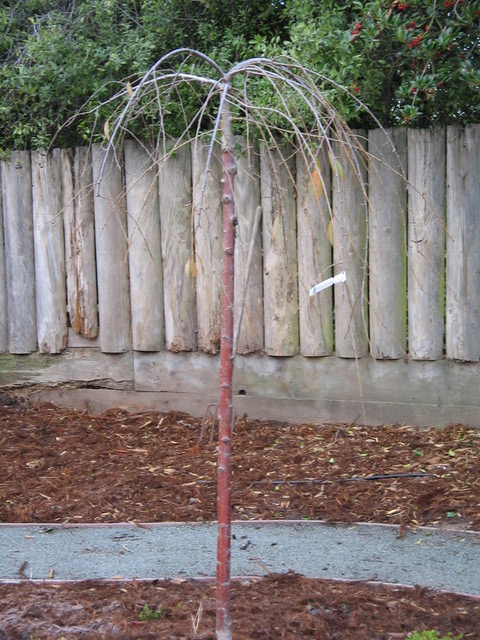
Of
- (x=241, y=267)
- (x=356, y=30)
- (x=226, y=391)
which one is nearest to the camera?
(x=226, y=391)

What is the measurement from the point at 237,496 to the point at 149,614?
1.51 meters

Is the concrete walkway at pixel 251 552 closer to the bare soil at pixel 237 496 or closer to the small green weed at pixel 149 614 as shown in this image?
the bare soil at pixel 237 496

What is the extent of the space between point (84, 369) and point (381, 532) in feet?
10.1

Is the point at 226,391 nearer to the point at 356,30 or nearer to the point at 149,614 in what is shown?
the point at 149,614

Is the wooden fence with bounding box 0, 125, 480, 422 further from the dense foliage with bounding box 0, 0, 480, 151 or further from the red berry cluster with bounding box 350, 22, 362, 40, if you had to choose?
the red berry cluster with bounding box 350, 22, 362, 40

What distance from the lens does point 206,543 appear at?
387cm

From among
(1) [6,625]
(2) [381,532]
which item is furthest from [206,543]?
(1) [6,625]

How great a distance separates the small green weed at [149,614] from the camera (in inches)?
118

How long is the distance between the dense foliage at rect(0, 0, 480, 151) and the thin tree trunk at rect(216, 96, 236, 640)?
2265 mm

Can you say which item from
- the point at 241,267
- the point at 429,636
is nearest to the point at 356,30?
the point at 241,267

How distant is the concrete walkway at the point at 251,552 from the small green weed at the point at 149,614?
41 centimetres

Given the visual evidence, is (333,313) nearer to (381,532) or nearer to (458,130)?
(458,130)

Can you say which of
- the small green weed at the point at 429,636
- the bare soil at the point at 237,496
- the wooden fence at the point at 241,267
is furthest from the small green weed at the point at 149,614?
the wooden fence at the point at 241,267

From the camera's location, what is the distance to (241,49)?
19.0ft
